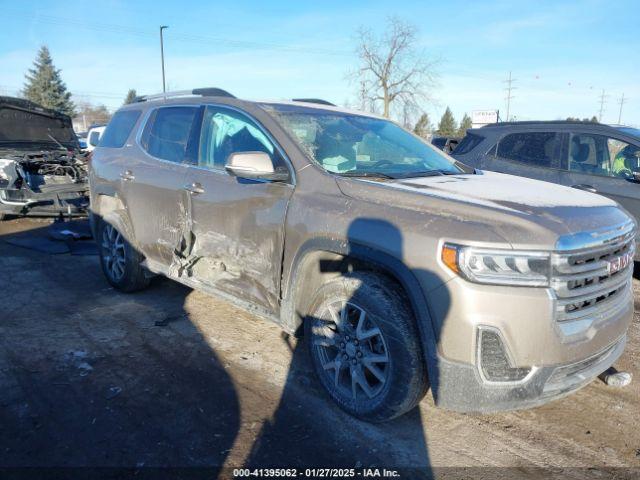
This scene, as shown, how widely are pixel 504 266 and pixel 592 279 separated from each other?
569mm

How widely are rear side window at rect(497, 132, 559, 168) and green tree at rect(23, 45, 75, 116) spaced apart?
174ft

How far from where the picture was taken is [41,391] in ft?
10.9

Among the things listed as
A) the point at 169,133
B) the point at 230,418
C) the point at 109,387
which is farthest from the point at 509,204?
the point at 169,133

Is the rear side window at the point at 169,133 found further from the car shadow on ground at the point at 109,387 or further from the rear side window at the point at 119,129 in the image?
the car shadow on ground at the point at 109,387

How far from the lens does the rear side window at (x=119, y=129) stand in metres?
5.11

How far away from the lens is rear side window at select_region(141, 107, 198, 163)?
4305 mm

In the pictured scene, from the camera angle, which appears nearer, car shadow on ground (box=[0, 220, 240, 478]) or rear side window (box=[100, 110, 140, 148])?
car shadow on ground (box=[0, 220, 240, 478])

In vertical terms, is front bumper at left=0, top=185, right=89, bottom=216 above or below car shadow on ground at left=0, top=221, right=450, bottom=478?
above

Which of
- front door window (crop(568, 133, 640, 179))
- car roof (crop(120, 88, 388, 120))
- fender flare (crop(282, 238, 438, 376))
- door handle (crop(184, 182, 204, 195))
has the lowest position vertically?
fender flare (crop(282, 238, 438, 376))

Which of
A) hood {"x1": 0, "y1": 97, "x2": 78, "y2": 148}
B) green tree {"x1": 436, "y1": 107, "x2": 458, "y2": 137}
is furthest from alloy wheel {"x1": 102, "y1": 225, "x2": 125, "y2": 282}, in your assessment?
green tree {"x1": 436, "y1": 107, "x2": 458, "y2": 137}

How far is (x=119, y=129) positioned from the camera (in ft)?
17.3

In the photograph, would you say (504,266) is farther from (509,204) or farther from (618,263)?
(618,263)

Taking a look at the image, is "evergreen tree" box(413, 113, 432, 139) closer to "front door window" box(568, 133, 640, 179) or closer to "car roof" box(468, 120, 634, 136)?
"car roof" box(468, 120, 634, 136)

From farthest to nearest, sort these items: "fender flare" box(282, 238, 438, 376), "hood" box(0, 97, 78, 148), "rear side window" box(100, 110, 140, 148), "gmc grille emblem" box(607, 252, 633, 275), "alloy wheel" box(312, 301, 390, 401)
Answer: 1. "hood" box(0, 97, 78, 148)
2. "rear side window" box(100, 110, 140, 148)
3. "alloy wheel" box(312, 301, 390, 401)
4. "gmc grille emblem" box(607, 252, 633, 275)
5. "fender flare" box(282, 238, 438, 376)
